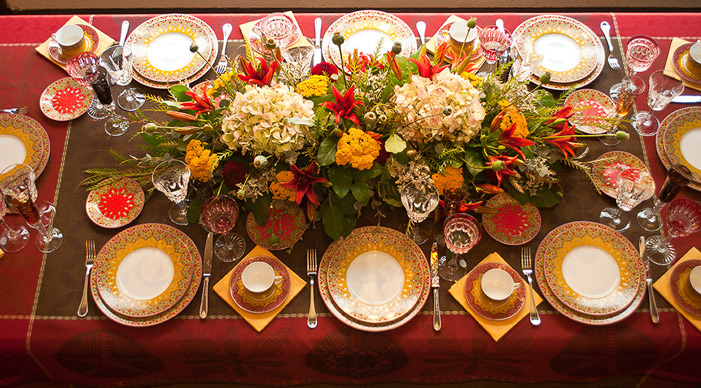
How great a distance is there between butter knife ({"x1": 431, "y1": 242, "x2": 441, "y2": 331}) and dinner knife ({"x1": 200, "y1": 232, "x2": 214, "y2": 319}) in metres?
0.76

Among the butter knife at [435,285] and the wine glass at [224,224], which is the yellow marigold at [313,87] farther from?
the butter knife at [435,285]

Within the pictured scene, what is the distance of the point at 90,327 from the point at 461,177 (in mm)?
1329

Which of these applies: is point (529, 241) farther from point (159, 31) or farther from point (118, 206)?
point (159, 31)

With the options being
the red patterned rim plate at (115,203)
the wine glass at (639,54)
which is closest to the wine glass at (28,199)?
the red patterned rim plate at (115,203)

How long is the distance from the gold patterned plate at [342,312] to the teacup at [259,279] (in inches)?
5.9

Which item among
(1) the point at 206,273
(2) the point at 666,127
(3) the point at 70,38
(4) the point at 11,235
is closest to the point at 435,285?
(1) the point at 206,273

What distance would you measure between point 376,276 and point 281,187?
45cm

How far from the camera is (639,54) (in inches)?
80.5

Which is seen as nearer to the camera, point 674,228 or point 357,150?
point 357,150

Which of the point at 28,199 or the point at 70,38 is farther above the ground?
the point at 70,38

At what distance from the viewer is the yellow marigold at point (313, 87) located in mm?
1705

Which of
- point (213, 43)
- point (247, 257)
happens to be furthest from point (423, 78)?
point (213, 43)

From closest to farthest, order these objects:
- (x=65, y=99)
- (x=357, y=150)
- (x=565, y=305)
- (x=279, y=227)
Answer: (x=357, y=150), (x=565, y=305), (x=279, y=227), (x=65, y=99)

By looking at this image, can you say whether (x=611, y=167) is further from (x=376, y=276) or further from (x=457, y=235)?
(x=376, y=276)
